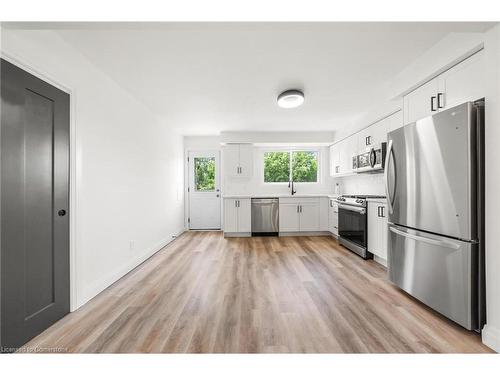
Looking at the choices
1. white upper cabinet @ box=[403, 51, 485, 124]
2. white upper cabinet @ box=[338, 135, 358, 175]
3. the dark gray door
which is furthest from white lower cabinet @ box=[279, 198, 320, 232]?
the dark gray door

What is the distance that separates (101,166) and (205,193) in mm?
3652

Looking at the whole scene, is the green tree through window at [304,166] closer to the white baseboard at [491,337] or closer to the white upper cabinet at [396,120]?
the white upper cabinet at [396,120]

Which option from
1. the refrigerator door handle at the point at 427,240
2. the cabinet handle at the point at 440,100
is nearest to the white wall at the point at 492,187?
the refrigerator door handle at the point at 427,240

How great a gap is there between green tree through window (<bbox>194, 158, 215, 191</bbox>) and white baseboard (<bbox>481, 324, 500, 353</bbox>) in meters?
5.30

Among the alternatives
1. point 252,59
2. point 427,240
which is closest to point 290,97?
point 252,59

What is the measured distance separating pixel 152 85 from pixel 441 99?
121 inches

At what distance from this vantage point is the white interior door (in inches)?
244

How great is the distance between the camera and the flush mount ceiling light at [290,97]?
3.16m

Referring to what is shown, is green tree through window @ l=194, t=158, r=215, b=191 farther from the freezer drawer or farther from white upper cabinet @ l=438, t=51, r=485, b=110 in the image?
white upper cabinet @ l=438, t=51, r=485, b=110

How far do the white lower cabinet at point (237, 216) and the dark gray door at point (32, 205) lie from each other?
140 inches

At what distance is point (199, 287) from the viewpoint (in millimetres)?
2658

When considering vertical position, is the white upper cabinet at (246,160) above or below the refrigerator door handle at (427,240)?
above

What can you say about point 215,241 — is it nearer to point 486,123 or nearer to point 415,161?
point 415,161
